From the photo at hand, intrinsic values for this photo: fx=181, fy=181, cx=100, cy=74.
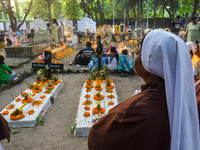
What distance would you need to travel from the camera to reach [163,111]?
1057 mm

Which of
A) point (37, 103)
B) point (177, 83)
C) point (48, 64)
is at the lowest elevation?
point (37, 103)

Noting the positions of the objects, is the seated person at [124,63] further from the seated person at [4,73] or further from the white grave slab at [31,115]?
the seated person at [4,73]

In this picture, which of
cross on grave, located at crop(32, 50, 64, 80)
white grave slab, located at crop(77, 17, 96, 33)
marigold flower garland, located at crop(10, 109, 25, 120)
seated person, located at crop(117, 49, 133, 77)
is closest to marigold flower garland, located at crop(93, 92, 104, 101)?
marigold flower garland, located at crop(10, 109, 25, 120)

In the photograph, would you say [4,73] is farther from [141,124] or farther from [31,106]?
[141,124]

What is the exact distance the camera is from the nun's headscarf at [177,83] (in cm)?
102

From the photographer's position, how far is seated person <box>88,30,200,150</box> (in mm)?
1020

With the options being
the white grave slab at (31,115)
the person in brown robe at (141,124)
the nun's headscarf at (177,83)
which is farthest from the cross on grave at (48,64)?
the nun's headscarf at (177,83)

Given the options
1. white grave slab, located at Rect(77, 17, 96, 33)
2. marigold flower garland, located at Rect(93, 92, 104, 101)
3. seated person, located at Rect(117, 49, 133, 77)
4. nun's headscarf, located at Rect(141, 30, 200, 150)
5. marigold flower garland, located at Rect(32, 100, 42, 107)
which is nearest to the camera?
nun's headscarf, located at Rect(141, 30, 200, 150)

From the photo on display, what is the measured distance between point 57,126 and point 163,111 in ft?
9.97

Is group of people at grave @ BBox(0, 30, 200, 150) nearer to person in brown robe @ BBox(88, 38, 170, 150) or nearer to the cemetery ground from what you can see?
person in brown robe @ BBox(88, 38, 170, 150)

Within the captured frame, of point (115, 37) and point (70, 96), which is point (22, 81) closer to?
point (70, 96)

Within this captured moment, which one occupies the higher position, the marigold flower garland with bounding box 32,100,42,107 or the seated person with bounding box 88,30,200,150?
the seated person with bounding box 88,30,200,150

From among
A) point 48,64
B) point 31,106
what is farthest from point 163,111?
point 48,64

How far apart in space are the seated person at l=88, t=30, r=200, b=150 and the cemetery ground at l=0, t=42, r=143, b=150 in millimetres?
2139
